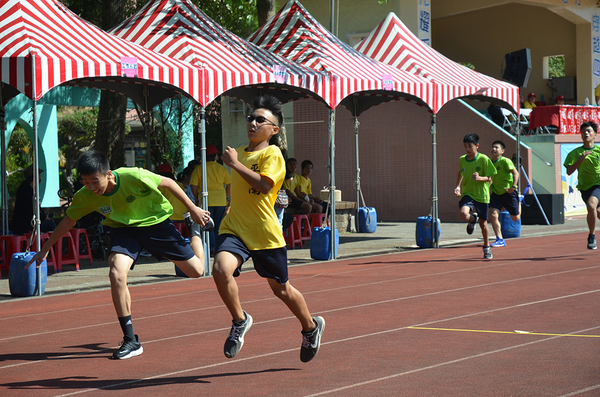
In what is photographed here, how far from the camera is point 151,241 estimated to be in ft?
20.3

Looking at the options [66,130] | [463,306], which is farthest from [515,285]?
[66,130]

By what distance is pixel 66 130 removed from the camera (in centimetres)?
3362

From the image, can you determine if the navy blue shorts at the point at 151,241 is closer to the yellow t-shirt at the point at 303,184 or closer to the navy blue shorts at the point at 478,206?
the navy blue shorts at the point at 478,206

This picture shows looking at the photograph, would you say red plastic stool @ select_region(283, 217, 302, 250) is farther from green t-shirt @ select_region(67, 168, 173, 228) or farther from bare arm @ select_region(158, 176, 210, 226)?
bare arm @ select_region(158, 176, 210, 226)

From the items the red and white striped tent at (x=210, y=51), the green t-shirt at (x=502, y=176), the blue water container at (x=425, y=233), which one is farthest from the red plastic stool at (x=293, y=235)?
the green t-shirt at (x=502, y=176)

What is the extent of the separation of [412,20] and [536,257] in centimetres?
1443

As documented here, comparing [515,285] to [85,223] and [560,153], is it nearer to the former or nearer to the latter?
[85,223]

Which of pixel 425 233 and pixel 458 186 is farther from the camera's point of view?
pixel 425 233

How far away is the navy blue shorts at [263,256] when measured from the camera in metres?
5.39

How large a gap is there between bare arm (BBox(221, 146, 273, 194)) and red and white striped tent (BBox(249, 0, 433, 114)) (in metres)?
8.03

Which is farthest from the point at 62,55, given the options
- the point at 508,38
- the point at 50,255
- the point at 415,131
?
the point at 508,38

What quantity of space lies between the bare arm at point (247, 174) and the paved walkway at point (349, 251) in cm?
582

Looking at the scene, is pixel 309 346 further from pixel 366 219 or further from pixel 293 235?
pixel 366 219

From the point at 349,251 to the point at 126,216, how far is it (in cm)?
907
